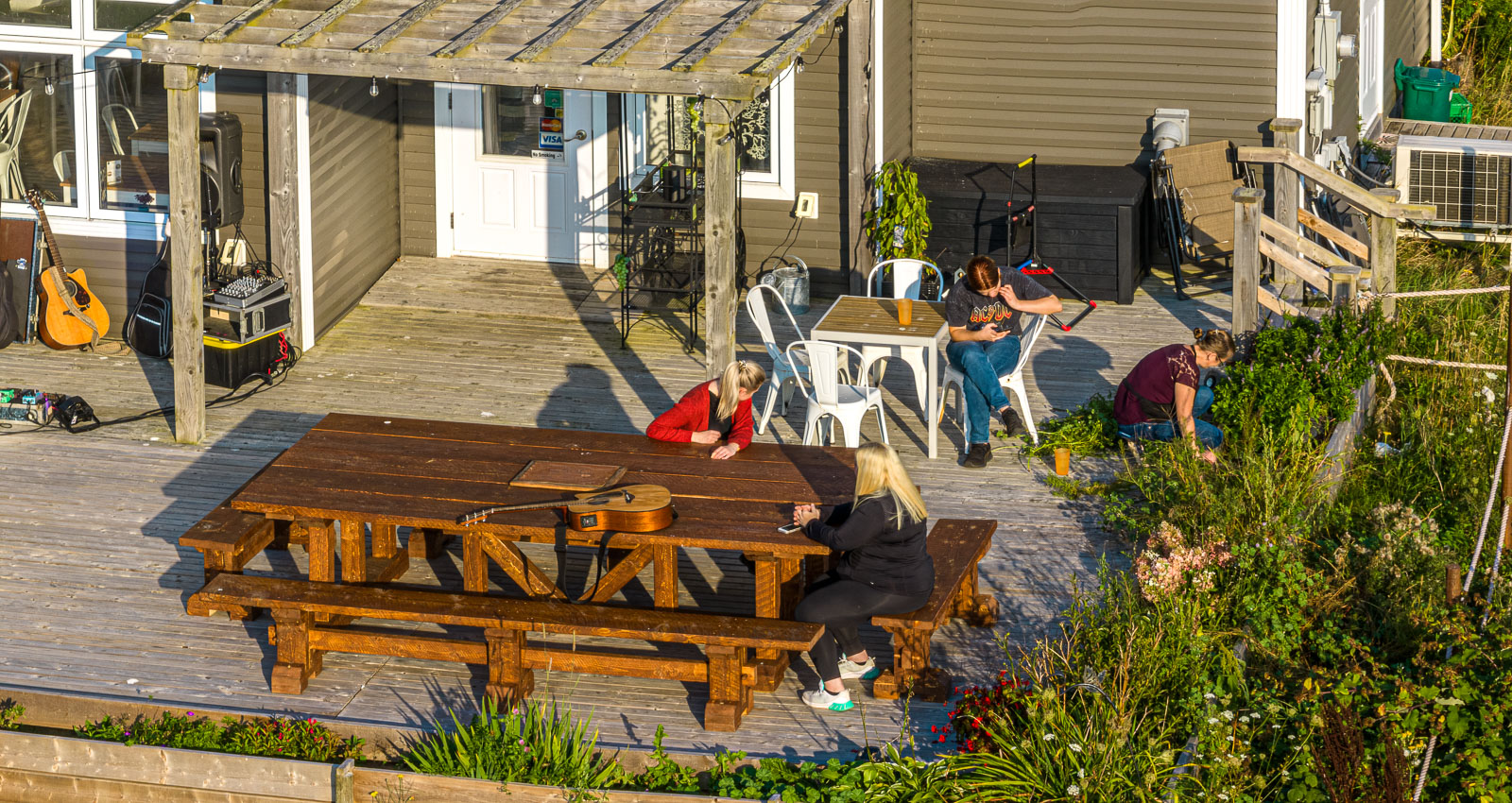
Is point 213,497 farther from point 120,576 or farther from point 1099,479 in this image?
point 1099,479

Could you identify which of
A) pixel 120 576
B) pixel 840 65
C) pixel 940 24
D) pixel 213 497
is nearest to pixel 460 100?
pixel 840 65

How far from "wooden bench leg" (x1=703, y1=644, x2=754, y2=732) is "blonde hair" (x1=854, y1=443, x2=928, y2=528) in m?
0.74

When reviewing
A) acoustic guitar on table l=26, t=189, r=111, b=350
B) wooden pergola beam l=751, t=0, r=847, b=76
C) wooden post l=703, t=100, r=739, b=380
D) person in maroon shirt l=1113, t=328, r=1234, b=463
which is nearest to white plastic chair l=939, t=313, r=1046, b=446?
person in maroon shirt l=1113, t=328, r=1234, b=463

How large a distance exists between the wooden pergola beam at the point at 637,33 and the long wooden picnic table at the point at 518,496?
204 centimetres

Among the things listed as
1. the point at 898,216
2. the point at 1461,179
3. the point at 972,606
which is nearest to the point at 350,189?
the point at 898,216

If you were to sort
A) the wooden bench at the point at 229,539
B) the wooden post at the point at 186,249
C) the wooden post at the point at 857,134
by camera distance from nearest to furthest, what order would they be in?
the wooden bench at the point at 229,539
the wooden post at the point at 186,249
the wooden post at the point at 857,134

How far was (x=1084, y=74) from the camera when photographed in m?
13.0

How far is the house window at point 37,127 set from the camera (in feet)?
36.7

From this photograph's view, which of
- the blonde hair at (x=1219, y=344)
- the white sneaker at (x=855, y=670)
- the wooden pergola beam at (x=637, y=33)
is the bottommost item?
the white sneaker at (x=855, y=670)

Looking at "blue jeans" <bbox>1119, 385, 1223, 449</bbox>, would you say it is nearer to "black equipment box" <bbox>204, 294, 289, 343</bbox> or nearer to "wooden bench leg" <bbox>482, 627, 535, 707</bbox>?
"wooden bench leg" <bbox>482, 627, 535, 707</bbox>

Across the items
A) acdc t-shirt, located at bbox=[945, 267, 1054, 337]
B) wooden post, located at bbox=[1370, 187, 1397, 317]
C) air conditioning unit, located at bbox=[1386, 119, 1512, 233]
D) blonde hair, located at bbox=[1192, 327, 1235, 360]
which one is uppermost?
air conditioning unit, located at bbox=[1386, 119, 1512, 233]

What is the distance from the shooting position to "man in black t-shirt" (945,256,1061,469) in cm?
942

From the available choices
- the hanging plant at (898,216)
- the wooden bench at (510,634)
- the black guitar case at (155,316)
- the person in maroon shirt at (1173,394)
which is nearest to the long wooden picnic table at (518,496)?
the wooden bench at (510,634)

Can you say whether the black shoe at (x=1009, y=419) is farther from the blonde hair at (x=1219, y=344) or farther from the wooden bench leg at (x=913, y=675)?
the wooden bench leg at (x=913, y=675)
